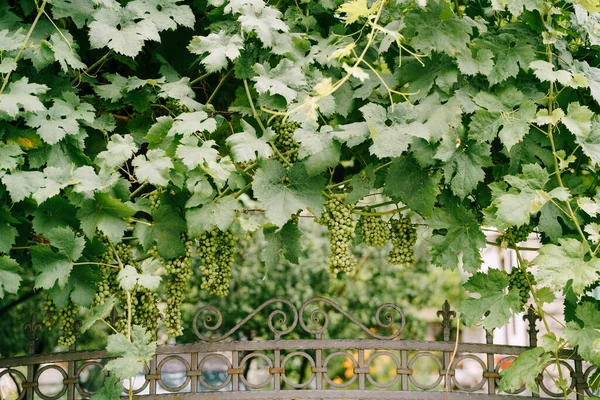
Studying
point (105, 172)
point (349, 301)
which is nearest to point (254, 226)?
point (105, 172)

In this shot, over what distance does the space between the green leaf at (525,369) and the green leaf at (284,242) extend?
790 millimetres

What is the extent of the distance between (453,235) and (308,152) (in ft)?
1.89

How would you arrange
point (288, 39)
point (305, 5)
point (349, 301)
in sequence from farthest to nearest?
point (349, 301)
point (305, 5)
point (288, 39)

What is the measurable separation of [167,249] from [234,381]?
23.7 inches

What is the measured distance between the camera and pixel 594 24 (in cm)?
215

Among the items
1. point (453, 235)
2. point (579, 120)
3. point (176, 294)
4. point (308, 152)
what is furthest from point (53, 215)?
point (579, 120)

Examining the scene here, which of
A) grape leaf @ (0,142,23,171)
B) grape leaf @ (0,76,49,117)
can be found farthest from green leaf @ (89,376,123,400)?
grape leaf @ (0,76,49,117)

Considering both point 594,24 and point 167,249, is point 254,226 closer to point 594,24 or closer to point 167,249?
point 167,249

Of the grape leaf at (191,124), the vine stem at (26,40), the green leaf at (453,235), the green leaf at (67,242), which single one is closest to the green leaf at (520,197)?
the green leaf at (453,235)

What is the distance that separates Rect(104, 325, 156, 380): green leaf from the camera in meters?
1.95

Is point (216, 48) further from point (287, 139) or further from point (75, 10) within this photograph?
point (75, 10)

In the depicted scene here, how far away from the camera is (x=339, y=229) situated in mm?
2068

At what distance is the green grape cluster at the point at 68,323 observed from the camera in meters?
2.17

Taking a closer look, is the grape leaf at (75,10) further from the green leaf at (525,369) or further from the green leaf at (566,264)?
the green leaf at (525,369)
